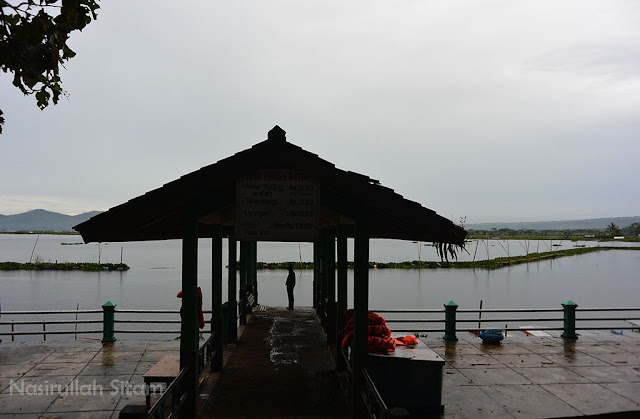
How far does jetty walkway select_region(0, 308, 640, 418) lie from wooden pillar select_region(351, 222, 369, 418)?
0.49 meters

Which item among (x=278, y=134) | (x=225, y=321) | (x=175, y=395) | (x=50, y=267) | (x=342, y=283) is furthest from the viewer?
(x=50, y=267)

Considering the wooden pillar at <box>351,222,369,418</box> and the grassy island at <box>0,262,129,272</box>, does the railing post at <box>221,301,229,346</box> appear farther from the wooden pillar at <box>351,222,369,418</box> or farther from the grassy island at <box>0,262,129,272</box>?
the grassy island at <box>0,262,129,272</box>

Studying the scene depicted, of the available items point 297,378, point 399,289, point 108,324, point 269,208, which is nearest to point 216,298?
point 297,378

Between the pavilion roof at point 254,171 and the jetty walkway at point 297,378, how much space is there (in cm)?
295

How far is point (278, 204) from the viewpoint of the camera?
248 inches

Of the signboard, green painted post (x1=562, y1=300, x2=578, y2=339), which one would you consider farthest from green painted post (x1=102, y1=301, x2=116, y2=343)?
green painted post (x1=562, y1=300, x2=578, y2=339)

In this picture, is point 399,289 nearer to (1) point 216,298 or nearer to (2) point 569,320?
(2) point 569,320

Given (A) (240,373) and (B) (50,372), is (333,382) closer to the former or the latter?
(A) (240,373)

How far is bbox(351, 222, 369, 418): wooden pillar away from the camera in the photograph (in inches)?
245

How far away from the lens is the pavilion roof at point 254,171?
5.74 meters

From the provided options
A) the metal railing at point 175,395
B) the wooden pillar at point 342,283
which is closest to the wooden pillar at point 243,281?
the wooden pillar at point 342,283

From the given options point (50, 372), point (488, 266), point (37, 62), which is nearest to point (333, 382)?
point (50, 372)

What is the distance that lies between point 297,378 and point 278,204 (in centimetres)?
374

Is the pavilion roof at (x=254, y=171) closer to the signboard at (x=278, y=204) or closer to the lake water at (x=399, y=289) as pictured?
the signboard at (x=278, y=204)
